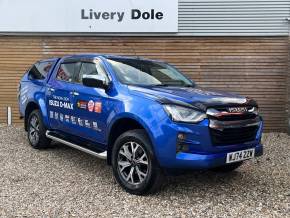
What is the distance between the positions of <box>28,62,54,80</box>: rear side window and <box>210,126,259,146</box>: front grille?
12.6 feet

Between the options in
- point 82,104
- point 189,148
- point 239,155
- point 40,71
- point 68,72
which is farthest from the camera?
point 40,71

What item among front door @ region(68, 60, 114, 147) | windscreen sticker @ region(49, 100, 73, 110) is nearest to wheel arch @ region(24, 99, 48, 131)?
windscreen sticker @ region(49, 100, 73, 110)

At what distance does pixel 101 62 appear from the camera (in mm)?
5922

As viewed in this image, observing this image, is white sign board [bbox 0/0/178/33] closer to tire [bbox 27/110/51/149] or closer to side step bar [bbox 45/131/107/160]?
tire [bbox 27/110/51/149]

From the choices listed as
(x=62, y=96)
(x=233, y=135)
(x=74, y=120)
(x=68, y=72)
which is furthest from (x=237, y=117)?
(x=68, y=72)

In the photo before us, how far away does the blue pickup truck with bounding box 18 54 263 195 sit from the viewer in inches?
181

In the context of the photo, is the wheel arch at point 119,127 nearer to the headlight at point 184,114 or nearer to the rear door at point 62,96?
the headlight at point 184,114

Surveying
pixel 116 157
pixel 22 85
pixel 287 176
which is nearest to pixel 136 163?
pixel 116 157

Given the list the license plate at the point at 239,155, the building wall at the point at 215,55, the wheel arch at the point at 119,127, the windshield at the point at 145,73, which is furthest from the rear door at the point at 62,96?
the building wall at the point at 215,55

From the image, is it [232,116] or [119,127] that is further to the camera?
[119,127]

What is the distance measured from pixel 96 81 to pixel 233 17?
6025mm

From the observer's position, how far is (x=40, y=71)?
7.70 metres

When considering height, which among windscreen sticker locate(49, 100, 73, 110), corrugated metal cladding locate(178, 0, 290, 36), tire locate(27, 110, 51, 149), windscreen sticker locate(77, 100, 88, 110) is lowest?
tire locate(27, 110, 51, 149)

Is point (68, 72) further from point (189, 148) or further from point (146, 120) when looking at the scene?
point (189, 148)
